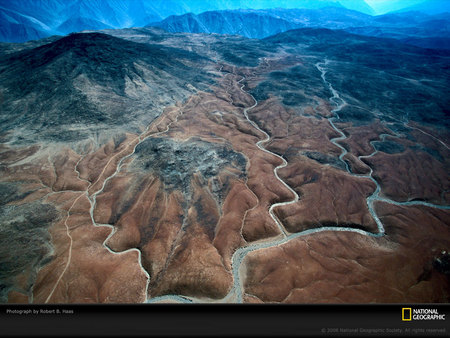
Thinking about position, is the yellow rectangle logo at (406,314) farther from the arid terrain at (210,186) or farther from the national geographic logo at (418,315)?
the arid terrain at (210,186)

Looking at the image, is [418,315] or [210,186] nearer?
[418,315]

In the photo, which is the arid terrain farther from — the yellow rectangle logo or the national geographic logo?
the yellow rectangle logo

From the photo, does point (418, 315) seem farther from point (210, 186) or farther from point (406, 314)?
point (210, 186)

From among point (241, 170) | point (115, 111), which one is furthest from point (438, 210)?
point (115, 111)

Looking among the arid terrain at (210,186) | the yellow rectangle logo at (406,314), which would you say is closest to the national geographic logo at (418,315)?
the yellow rectangle logo at (406,314)

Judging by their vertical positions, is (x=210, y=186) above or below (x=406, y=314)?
below

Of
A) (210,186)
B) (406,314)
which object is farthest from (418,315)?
(210,186)
